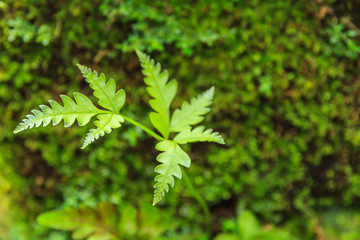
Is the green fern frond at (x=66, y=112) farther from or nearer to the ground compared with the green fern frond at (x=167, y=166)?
farther from the ground

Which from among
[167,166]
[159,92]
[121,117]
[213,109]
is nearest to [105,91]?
[121,117]

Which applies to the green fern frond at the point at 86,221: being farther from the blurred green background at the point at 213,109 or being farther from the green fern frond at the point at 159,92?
the green fern frond at the point at 159,92

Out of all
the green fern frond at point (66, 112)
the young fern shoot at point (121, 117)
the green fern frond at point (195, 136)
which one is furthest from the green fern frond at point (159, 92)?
the green fern frond at point (66, 112)

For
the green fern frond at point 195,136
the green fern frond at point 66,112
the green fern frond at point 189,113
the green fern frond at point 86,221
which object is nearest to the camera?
the green fern frond at point 66,112

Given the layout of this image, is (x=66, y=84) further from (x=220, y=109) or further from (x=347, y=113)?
(x=347, y=113)

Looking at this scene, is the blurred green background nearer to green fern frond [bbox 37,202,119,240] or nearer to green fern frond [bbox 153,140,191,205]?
green fern frond [bbox 37,202,119,240]
